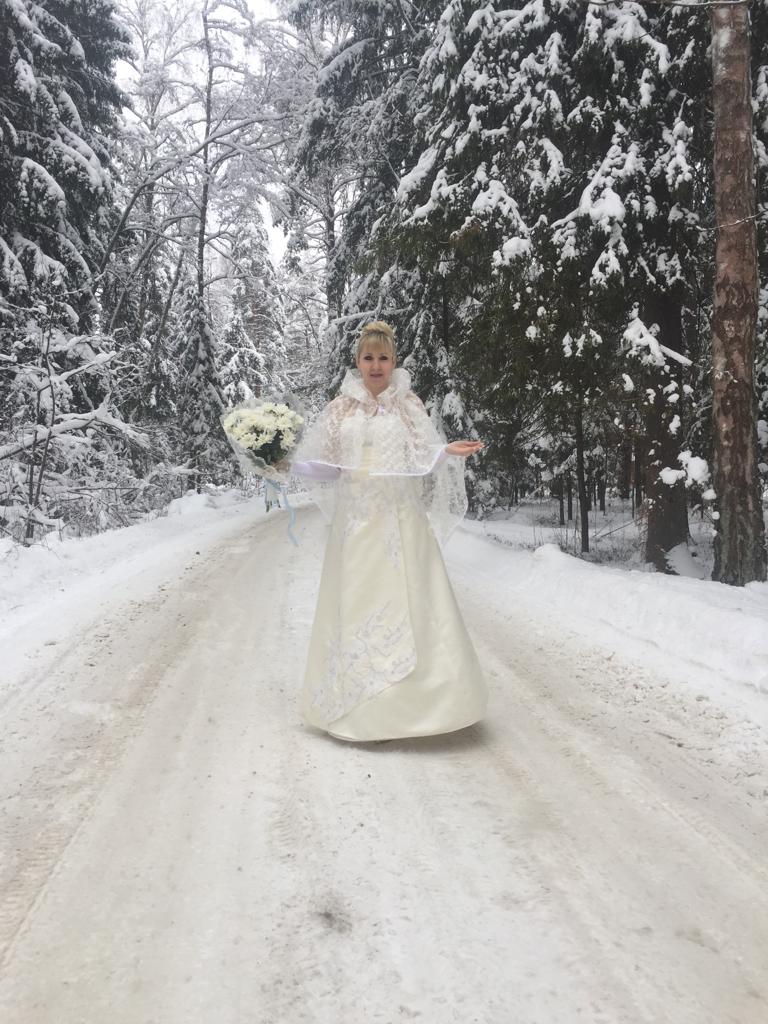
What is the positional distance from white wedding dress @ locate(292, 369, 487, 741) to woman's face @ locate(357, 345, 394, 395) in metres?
0.05

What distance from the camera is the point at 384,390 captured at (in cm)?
406

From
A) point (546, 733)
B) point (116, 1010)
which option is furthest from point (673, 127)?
point (116, 1010)

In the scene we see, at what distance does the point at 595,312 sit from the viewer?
9117mm

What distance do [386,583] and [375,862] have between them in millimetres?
1577

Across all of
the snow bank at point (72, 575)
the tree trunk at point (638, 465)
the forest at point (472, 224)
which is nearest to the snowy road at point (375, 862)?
the snow bank at point (72, 575)

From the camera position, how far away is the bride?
12.1 feet

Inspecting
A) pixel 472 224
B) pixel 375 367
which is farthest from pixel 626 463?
pixel 375 367

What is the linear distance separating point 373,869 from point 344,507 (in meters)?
2.03

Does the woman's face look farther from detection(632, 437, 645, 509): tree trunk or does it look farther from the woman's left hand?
detection(632, 437, 645, 509): tree trunk

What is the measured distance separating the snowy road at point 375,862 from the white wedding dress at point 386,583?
22 centimetres

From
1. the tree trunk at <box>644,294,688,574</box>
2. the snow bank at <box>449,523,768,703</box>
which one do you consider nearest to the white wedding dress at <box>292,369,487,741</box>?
the snow bank at <box>449,523,768,703</box>

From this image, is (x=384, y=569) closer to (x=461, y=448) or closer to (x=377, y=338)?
(x=461, y=448)

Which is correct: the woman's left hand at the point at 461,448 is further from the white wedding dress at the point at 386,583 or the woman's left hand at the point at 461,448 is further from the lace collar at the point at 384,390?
the lace collar at the point at 384,390

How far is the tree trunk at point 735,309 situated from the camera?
7.17 metres
